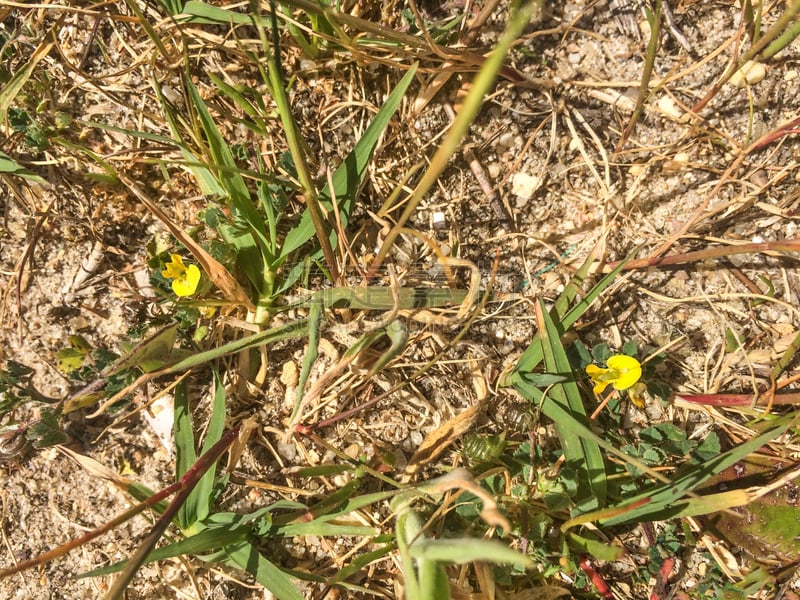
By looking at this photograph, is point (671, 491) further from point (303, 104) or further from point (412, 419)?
point (303, 104)

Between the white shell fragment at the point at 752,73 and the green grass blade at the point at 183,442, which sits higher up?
the white shell fragment at the point at 752,73

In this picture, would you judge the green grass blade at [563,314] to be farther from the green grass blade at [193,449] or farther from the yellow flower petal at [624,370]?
the green grass blade at [193,449]

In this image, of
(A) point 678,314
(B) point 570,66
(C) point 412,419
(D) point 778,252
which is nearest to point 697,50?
(B) point 570,66

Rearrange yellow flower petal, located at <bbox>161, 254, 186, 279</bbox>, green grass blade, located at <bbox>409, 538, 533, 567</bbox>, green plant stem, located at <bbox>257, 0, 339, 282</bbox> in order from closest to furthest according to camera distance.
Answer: green grass blade, located at <bbox>409, 538, 533, 567</bbox>, green plant stem, located at <bbox>257, 0, 339, 282</bbox>, yellow flower petal, located at <bbox>161, 254, 186, 279</bbox>

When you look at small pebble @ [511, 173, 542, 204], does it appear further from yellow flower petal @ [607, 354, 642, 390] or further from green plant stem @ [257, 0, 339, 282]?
green plant stem @ [257, 0, 339, 282]

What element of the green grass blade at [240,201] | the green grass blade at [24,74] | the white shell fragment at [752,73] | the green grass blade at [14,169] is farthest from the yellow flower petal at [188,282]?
the white shell fragment at [752,73]

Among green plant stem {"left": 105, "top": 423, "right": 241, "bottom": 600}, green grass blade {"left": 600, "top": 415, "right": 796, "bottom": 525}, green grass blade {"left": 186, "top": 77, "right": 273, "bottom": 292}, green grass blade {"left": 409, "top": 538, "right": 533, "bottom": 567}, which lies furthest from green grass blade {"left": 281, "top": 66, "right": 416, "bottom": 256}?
green grass blade {"left": 600, "top": 415, "right": 796, "bottom": 525}

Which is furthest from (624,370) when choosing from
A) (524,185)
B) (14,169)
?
(14,169)
